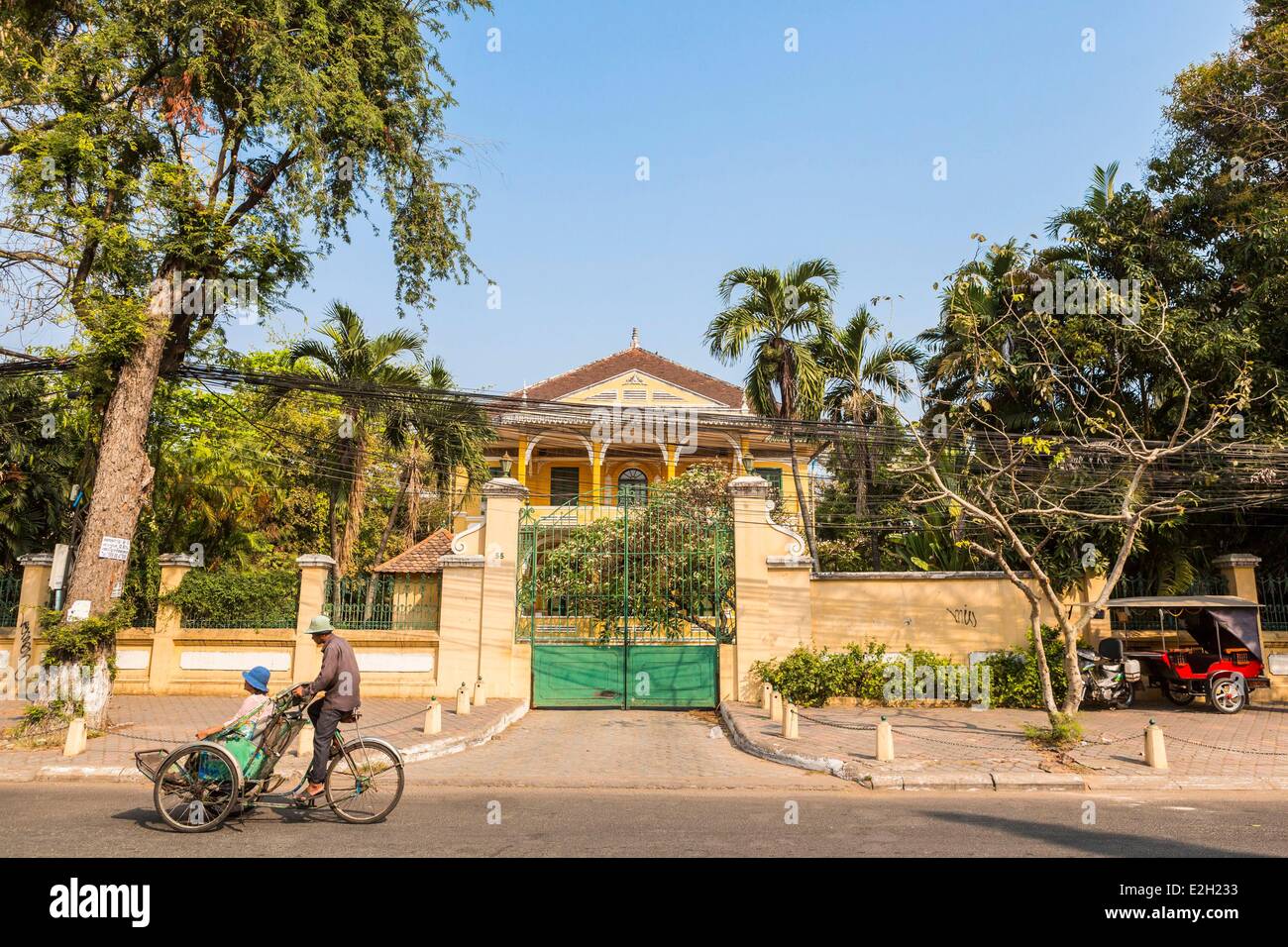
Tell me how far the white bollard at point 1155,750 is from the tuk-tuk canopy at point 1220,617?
19.1 ft

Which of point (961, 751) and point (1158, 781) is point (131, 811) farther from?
point (1158, 781)

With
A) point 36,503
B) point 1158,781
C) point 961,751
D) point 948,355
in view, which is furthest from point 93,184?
point 948,355

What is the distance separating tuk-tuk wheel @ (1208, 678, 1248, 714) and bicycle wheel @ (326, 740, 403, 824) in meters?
13.9

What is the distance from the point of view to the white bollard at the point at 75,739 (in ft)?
31.8

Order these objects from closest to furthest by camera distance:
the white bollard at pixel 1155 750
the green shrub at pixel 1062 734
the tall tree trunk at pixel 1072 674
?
1. the white bollard at pixel 1155 750
2. the green shrub at pixel 1062 734
3. the tall tree trunk at pixel 1072 674

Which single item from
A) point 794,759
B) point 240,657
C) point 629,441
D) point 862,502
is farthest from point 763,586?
point 629,441

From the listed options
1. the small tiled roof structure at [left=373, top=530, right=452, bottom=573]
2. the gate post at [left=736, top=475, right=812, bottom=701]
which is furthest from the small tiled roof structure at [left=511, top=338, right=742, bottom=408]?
the gate post at [left=736, top=475, right=812, bottom=701]

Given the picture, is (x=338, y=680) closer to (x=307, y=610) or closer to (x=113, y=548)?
(x=113, y=548)

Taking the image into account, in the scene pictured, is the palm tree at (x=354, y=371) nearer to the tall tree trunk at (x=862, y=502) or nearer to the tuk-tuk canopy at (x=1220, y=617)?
the tall tree trunk at (x=862, y=502)

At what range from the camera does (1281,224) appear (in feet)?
53.3

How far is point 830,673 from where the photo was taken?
14.3 meters

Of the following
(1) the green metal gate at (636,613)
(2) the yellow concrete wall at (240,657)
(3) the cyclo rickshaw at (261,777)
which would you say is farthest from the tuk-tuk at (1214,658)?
(3) the cyclo rickshaw at (261,777)

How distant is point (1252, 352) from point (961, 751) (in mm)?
11666

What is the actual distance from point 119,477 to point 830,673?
11507 mm
